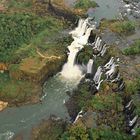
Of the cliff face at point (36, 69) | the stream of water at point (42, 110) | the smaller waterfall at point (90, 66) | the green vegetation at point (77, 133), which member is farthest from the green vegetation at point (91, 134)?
the smaller waterfall at point (90, 66)

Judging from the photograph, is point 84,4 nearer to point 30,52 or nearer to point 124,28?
point 124,28

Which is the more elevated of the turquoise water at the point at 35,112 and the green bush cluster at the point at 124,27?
the green bush cluster at the point at 124,27

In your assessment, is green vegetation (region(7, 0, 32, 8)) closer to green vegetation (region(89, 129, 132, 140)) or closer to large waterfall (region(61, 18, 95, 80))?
large waterfall (region(61, 18, 95, 80))

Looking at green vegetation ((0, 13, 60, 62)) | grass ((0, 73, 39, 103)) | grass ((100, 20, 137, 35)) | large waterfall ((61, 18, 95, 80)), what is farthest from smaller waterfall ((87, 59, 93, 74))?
green vegetation ((0, 13, 60, 62))

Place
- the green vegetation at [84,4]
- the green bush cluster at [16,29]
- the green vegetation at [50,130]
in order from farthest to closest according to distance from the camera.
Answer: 1. the green vegetation at [84,4]
2. the green bush cluster at [16,29]
3. the green vegetation at [50,130]

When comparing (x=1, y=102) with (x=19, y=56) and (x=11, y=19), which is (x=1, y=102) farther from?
(x=11, y=19)

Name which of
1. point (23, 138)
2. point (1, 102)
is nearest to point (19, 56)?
point (1, 102)

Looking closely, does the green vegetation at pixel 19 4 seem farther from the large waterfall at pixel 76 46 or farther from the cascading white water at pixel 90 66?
the cascading white water at pixel 90 66
